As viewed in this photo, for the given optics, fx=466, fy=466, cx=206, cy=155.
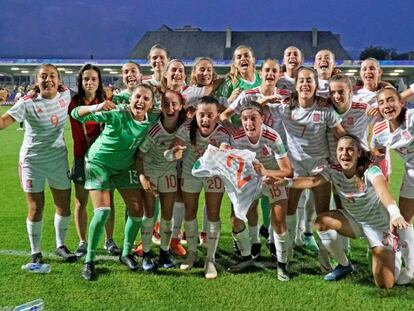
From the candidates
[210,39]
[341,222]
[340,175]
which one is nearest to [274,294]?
[341,222]

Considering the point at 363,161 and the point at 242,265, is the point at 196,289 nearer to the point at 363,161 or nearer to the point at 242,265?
the point at 242,265

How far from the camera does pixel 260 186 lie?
367 cm

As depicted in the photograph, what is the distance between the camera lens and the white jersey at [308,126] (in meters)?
3.74

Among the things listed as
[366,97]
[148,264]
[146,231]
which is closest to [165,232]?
[146,231]

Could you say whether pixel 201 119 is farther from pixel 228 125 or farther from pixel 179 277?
pixel 179 277

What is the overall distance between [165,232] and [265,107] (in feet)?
4.46

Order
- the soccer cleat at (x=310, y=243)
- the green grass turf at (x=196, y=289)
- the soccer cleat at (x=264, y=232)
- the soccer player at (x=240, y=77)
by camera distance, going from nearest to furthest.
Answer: the green grass turf at (x=196, y=289), the soccer player at (x=240, y=77), the soccer cleat at (x=310, y=243), the soccer cleat at (x=264, y=232)

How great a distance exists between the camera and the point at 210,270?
3.80 meters

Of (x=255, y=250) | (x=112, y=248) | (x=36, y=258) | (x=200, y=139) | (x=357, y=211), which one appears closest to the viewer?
(x=357, y=211)

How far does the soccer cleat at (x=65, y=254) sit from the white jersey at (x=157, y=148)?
1.06 meters

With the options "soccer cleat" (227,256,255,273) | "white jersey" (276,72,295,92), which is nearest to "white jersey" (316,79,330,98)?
"white jersey" (276,72,295,92)

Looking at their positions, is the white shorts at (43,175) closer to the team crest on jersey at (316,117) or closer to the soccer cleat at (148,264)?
the soccer cleat at (148,264)

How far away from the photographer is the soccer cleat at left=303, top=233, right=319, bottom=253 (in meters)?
4.50

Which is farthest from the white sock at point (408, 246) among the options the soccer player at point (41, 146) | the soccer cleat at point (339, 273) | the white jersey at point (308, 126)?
the soccer player at point (41, 146)
